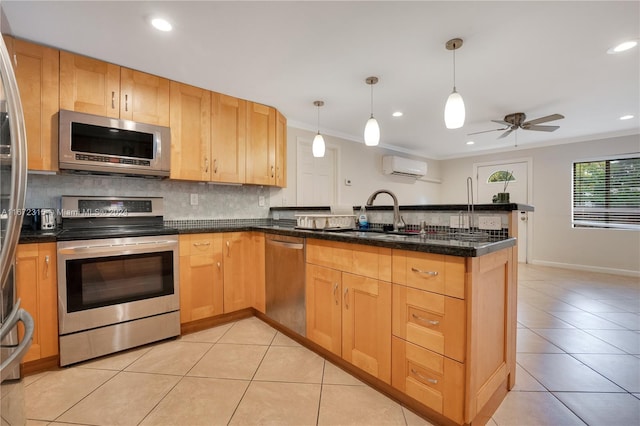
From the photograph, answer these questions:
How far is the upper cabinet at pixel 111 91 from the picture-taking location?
7.02 ft

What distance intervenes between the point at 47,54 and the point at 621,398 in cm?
434

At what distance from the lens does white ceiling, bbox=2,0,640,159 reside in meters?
1.75

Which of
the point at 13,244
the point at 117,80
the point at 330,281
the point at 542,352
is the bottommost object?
the point at 542,352

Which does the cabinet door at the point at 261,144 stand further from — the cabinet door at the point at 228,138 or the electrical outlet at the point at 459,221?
the electrical outlet at the point at 459,221

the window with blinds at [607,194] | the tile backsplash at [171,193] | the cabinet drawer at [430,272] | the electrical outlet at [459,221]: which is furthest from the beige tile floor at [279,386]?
the window with blinds at [607,194]

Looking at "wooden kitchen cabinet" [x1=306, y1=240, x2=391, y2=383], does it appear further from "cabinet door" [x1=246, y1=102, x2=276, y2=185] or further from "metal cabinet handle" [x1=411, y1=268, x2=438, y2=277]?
"cabinet door" [x1=246, y1=102, x2=276, y2=185]

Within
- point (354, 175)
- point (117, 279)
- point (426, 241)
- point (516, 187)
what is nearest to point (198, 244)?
point (117, 279)

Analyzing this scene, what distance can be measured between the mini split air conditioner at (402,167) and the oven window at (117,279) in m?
4.10

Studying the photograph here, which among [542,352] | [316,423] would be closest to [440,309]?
[316,423]

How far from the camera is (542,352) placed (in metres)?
2.12

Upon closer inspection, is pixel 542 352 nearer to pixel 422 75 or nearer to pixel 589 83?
pixel 422 75

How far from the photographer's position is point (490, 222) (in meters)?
1.67

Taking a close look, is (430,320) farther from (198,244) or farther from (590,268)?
(590,268)

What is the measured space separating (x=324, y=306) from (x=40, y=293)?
6.08ft
